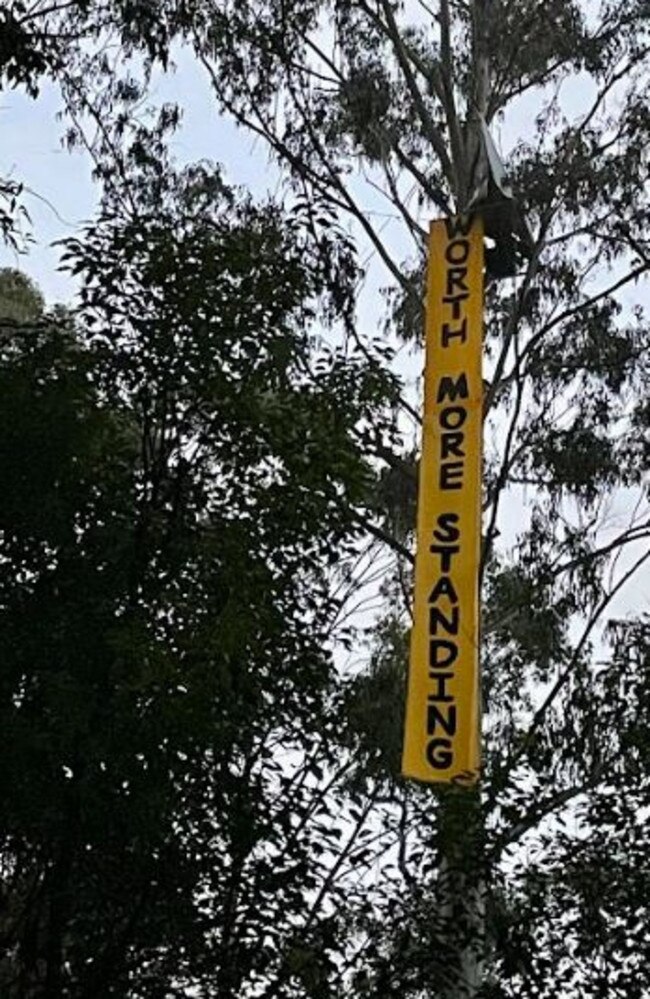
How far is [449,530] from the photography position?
262 inches

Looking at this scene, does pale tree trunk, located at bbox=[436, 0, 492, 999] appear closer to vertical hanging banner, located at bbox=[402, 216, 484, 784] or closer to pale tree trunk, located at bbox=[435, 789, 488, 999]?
pale tree trunk, located at bbox=[435, 789, 488, 999]

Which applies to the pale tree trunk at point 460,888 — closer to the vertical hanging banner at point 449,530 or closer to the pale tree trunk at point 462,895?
the pale tree trunk at point 462,895

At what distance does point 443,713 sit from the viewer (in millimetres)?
6363

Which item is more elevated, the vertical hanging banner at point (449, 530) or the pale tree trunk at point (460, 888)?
the vertical hanging banner at point (449, 530)

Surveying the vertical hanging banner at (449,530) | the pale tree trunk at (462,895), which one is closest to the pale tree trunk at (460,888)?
the pale tree trunk at (462,895)

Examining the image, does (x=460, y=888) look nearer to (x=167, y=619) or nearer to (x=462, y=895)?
(x=462, y=895)

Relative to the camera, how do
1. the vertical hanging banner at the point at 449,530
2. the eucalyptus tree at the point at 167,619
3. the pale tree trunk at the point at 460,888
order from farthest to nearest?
1. the vertical hanging banner at the point at 449,530
2. the pale tree trunk at the point at 460,888
3. the eucalyptus tree at the point at 167,619

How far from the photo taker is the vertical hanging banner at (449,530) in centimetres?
635

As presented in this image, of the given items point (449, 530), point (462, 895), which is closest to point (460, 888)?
point (462, 895)

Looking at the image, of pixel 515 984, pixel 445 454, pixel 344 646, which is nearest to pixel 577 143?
pixel 445 454

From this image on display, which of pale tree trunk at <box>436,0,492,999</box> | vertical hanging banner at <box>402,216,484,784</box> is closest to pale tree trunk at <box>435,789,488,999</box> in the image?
pale tree trunk at <box>436,0,492,999</box>

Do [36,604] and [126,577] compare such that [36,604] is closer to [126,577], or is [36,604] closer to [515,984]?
[126,577]

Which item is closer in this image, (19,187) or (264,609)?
(264,609)

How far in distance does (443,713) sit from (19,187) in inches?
101
